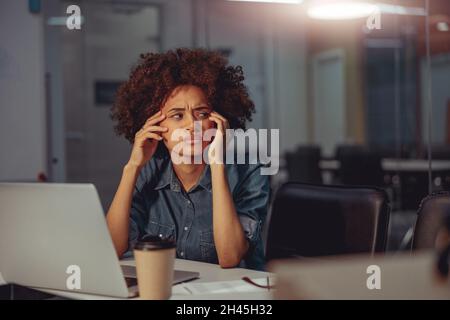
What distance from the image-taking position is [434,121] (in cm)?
632

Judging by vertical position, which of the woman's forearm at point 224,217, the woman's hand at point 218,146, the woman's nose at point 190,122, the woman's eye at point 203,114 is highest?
the woman's eye at point 203,114

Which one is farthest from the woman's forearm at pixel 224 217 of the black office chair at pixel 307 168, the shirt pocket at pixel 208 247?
the black office chair at pixel 307 168

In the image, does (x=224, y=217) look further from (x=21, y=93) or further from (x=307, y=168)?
(x=307, y=168)

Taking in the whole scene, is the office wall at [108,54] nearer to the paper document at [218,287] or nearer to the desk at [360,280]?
the paper document at [218,287]

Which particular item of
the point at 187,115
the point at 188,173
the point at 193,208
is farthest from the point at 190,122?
the point at 193,208

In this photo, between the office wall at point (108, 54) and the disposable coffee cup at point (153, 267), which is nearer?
the disposable coffee cup at point (153, 267)

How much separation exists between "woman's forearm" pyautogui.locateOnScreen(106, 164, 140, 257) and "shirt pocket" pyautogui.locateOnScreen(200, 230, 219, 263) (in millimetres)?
224

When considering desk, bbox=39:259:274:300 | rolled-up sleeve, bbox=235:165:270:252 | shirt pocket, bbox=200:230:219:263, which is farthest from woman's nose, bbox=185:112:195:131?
desk, bbox=39:259:274:300

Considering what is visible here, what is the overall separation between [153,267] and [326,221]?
708 millimetres

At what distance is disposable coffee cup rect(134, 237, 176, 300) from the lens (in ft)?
3.61

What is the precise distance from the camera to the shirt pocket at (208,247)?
1706 mm

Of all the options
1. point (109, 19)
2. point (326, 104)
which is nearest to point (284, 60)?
point (326, 104)

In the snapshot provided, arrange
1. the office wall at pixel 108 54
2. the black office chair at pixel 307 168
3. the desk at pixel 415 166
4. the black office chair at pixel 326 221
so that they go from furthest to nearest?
the black office chair at pixel 307 168 → the office wall at pixel 108 54 → the desk at pixel 415 166 → the black office chair at pixel 326 221

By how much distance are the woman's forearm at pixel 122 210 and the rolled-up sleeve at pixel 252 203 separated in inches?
12.8
